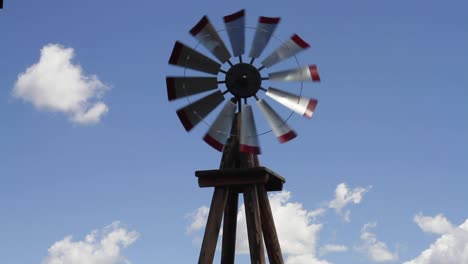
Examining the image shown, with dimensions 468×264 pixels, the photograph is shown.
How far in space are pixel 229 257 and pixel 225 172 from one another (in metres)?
1.54

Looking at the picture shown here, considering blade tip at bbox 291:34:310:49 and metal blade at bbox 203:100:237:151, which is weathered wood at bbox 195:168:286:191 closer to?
metal blade at bbox 203:100:237:151

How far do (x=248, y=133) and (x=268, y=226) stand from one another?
165 centimetres

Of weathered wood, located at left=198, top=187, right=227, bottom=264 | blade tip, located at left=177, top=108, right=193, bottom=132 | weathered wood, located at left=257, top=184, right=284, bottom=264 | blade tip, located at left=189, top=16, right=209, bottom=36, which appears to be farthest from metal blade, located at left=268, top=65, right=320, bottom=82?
weathered wood, located at left=198, top=187, right=227, bottom=264

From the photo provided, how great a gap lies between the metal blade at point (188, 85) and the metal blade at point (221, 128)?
0.45 m

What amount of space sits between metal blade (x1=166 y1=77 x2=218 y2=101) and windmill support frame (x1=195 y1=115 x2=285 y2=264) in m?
0.77

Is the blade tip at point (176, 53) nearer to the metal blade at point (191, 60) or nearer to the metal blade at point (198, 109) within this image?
the metal blade at point (191, 60)

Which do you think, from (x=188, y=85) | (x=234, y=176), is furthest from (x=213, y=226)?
(x=188, y=85)

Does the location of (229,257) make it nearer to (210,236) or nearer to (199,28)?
(210,236)

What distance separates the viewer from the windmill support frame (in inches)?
449

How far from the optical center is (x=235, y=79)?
11.8 meters

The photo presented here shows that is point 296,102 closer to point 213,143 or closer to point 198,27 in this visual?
point 213,143

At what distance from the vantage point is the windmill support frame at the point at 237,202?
449 inches

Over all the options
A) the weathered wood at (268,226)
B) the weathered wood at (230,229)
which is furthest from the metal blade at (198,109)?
the weathered wood at (268,226)

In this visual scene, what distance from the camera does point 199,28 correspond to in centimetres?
1159
